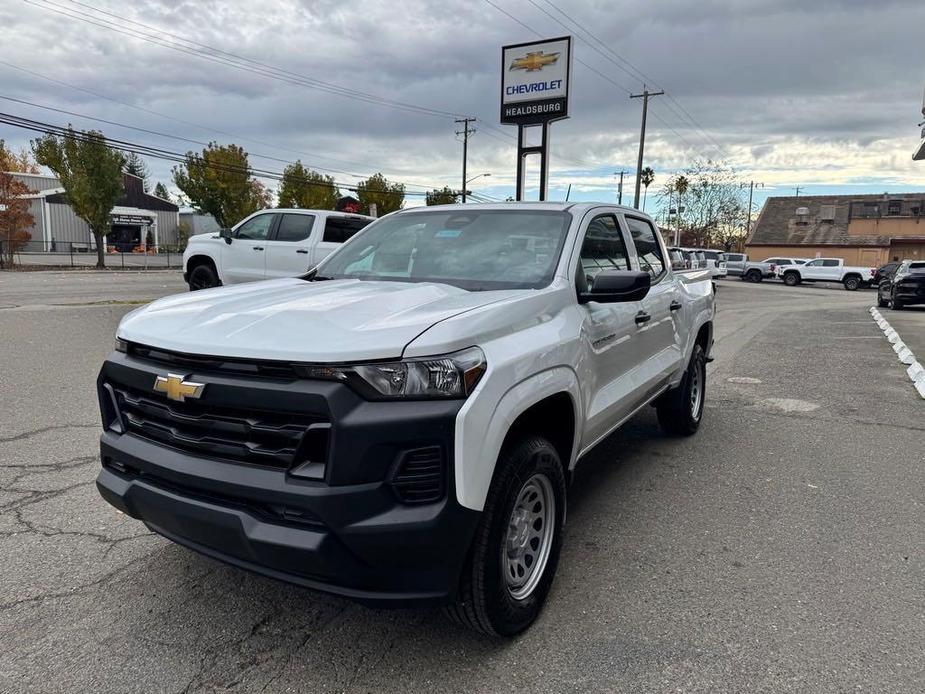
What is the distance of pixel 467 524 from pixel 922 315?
71.5ft

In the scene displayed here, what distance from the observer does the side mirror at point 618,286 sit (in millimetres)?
3240

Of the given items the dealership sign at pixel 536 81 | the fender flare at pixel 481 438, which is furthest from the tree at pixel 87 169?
the fender flare at pixel 481 438

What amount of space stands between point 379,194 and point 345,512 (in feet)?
189

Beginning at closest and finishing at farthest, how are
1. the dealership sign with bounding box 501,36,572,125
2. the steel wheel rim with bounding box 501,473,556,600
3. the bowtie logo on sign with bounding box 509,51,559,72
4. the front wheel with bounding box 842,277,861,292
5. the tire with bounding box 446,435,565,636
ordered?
1. the tire with bounding box 446,435,565,636
2. the steel wheel rim with bounding box 501,473,556,600
3. the dealership sign with bounding box 501,36,572,125
4. the bowtie logo on sign with bounding box 509,51,559,72
5. the front wheel with bounding box 842,277,861,292

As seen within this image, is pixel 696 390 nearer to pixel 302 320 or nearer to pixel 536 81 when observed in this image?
pixel 302 320

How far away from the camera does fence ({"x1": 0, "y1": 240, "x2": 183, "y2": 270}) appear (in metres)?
34.5

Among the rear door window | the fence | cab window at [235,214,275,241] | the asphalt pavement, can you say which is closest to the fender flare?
the asphalt pavement

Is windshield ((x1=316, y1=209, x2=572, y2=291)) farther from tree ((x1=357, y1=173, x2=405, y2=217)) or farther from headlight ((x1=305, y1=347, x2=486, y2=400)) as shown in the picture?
tree ((x1=357, y1=173, x2=405, y2=217))

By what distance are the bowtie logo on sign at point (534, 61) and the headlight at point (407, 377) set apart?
2366 centimetres

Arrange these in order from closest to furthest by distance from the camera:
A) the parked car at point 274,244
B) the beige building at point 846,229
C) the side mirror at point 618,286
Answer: the side mirror at point 618,286
the parked car at point 274,244
the beige building at point 846,229

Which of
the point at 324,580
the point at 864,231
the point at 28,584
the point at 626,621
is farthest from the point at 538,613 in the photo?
the point at 864,231

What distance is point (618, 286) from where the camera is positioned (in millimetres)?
3244

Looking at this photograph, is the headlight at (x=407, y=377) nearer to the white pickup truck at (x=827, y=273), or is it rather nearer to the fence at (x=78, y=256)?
the fence at (x=78, y=256)

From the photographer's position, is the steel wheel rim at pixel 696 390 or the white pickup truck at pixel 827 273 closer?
the steel wheel rim at pixel 696 390
